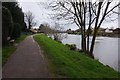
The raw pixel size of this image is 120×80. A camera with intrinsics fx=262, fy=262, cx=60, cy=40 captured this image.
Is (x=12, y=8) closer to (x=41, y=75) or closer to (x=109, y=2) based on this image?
(x=109, y=2)

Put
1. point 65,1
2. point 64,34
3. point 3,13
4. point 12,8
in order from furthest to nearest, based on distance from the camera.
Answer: point 64,34
point 12,8
point 65,1
point 3,13

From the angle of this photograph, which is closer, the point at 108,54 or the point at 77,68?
the point at 77,68

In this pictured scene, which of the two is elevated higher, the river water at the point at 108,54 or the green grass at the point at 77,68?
the green grass at the point at 77,68

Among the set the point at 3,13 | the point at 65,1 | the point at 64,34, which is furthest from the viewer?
the point at 64,34

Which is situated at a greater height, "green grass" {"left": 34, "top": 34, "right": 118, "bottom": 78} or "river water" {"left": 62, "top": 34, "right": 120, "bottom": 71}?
"green grass" {"left": 34, "top": 34, "right": 118, "bottom": 78}

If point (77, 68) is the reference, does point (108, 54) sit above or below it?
below

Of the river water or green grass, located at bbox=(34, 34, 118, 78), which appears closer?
green grass, located at bbox=(34, 34, 118, 78)

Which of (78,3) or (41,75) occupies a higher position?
(78,3)

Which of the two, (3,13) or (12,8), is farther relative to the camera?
(12,8)

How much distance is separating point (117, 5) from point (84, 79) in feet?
46.4

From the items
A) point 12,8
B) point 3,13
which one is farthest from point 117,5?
point 12,8

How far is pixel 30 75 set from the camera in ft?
34.8

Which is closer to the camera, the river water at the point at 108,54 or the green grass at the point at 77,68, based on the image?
the green grass at the point at 77,68

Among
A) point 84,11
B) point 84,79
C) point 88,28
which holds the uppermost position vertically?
point 84,11
